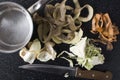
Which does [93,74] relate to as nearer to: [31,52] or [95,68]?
[95,68]

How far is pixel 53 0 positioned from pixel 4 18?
153 mm

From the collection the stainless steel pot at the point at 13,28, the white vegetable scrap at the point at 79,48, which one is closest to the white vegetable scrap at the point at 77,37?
the white vegetable scrap at the point at 79,48

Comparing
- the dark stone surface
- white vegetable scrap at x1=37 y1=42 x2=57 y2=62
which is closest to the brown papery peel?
the dark stone surface

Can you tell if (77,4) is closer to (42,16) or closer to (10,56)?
(42,16)

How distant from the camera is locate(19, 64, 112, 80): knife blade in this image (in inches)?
52.0

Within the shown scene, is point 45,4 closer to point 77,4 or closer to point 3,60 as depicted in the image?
point 77,4

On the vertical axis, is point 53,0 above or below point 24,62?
above

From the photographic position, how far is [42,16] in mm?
1302

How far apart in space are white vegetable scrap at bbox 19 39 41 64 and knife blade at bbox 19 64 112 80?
27 millimetres

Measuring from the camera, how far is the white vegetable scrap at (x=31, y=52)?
1302 millimetres

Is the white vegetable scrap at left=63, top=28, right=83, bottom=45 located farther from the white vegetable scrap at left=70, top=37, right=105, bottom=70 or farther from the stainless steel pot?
the stainless steel pot

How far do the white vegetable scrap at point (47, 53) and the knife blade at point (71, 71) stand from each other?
21 mm

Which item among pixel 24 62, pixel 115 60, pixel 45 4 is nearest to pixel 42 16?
pixel 45 4

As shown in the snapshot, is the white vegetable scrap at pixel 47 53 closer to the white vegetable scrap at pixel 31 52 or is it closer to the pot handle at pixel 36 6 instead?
the white vegetable scrap at pixel 31 52
